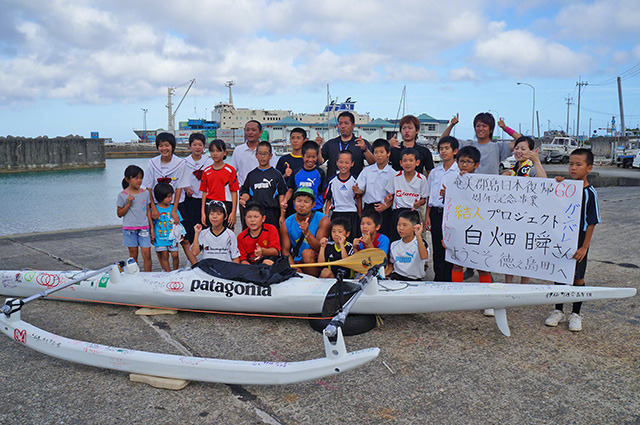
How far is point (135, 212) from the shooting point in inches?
215

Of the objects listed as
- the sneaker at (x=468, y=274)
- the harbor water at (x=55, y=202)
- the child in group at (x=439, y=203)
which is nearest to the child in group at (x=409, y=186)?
the child in group at (x=439, y=203)

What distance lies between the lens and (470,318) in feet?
14.2

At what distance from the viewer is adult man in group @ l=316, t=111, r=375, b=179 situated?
19.1 ft

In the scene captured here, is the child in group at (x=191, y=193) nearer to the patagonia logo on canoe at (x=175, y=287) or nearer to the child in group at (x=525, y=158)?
the patagonia logo on canoe at (x=175, y=287)

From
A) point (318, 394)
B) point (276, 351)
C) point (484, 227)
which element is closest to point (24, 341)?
point (276, 351)

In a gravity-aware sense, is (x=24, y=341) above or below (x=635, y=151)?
below

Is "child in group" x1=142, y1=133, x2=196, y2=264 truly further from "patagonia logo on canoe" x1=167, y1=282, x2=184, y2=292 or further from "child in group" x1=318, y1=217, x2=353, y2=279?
"child in group" x1=318, y1=217, x2=353, y2=279

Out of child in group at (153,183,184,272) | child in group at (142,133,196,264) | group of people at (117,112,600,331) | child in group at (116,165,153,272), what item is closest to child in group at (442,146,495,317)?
group of people at (117,112,600,331)

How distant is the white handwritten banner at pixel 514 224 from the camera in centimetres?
412

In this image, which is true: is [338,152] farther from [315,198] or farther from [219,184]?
[219,184]

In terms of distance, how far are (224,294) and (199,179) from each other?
2.40 meters

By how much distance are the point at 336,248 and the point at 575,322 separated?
2320 millimetres

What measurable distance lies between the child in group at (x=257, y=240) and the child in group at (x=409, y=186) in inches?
56.3

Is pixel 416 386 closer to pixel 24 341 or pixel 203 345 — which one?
pixel 203 345
